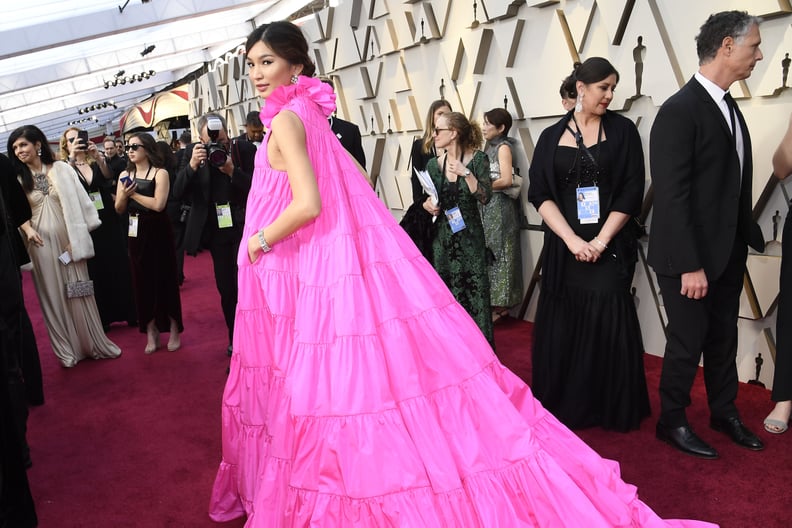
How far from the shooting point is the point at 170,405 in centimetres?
358

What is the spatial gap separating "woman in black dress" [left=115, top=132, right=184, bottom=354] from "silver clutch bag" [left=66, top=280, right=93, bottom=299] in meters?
0.35

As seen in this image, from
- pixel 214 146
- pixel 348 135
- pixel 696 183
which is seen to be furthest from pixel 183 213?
pixel 696 183

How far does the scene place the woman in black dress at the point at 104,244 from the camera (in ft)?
16.5

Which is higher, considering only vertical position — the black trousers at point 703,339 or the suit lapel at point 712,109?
the suit lapel at point 712,109

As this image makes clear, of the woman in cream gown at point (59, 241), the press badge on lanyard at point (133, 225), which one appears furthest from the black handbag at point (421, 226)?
the woman in cream gown at point (59, 241)

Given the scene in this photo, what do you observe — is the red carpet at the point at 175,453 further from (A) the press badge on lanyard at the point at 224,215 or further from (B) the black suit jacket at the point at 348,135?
(B) the black suit jacket at the point at 348,135

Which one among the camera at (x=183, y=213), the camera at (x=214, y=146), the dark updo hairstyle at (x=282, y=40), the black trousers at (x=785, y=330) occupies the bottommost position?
the black trousers at (x=785, y=330)

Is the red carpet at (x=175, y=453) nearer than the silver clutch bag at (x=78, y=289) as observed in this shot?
Yes

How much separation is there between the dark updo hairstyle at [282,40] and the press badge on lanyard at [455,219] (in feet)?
5.14

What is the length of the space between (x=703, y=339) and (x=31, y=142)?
4.00m

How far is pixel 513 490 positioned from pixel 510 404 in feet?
0.80

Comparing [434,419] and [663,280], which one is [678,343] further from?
[434,419]

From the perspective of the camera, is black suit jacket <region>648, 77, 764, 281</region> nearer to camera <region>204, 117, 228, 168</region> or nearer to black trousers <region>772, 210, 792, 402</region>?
black trousers <region>772, 210, 792, 402</region>

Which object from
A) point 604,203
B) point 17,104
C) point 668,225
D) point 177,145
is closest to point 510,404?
point 668,225
